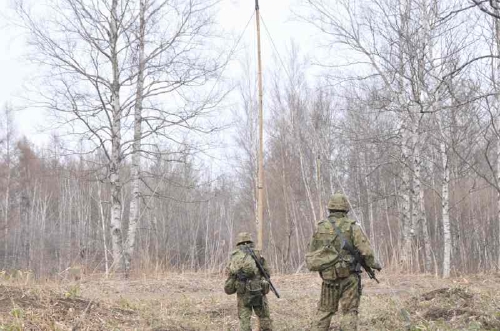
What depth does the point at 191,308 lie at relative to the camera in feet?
27.0

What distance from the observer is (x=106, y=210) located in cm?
3916

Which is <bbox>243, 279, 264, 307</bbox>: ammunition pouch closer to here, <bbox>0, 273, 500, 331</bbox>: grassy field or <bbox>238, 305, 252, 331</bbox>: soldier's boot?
<bbox>238, 305, 252, 331</bbox>: soldier's boot

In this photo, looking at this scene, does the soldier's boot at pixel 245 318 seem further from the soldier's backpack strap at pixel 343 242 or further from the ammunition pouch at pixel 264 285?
the soldier's backpack strap at pixel 343 242

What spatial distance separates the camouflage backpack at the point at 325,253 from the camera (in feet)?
18.6

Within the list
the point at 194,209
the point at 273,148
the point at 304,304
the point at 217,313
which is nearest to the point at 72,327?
the point at 217,313

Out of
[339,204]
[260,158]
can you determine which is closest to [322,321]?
[339,204]

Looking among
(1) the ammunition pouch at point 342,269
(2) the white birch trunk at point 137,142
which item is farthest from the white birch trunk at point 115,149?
(1) the ammunition pouch at point 342,269

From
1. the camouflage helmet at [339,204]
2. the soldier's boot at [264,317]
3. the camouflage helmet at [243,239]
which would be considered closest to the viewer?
the camouflage helmet at [339,204]

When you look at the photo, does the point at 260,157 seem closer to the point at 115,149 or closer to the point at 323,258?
the point at 323,258

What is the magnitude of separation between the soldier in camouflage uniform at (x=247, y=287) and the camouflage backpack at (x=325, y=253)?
105 centimetres

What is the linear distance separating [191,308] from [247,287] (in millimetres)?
2065

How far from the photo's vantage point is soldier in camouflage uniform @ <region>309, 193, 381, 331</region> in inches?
221

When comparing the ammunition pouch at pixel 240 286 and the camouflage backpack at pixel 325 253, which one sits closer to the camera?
the camouflage backpack at pixel 325 253

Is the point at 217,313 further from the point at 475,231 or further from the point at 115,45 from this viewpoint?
the point at 475,231
